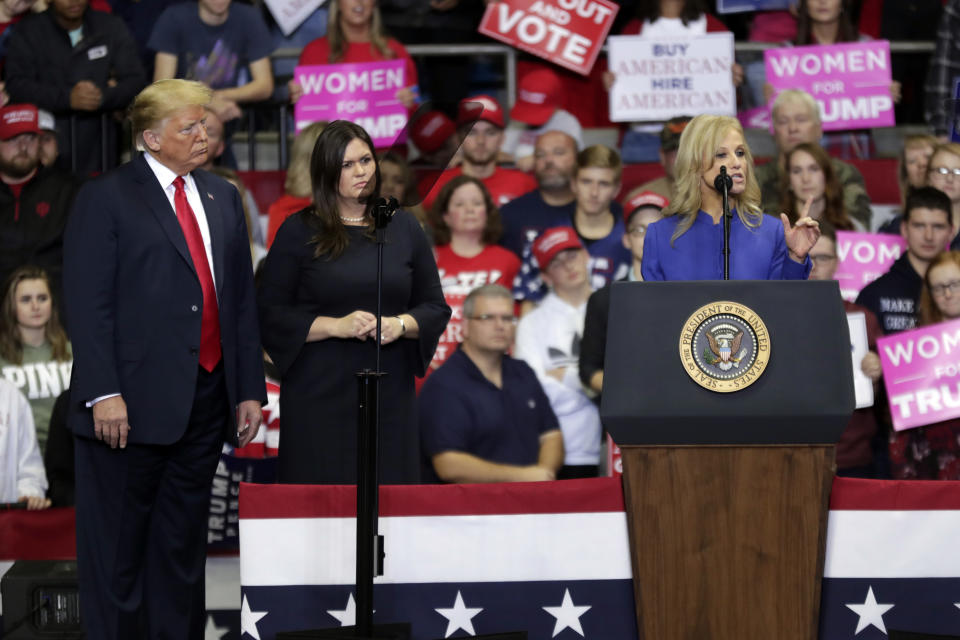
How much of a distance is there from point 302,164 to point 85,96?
1.98 m

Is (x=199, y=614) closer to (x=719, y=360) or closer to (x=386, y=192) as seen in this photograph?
(x=386, y=192)

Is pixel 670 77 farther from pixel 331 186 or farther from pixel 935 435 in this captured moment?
pixel 331 186

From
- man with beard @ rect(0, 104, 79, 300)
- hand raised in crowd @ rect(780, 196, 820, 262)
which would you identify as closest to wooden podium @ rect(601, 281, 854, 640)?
hand raised in crowd @ rect(780, 196, 820, 262)

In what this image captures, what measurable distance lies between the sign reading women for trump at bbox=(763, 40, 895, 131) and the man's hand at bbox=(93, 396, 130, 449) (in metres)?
5.11

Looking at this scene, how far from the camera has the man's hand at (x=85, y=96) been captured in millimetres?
7609

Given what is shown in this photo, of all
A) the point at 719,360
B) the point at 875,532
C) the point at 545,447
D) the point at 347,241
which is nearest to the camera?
the point at 719,360

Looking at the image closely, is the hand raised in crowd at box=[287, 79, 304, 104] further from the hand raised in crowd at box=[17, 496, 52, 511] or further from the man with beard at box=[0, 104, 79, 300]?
the hand raised in crowd at box=[17, 496, 52, 511]

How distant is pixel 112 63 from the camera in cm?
779

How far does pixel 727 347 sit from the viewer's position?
3.12 m

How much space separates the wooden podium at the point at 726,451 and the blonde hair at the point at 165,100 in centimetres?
140

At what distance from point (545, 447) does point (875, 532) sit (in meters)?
2.25

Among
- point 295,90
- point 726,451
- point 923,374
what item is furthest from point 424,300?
point 295,90

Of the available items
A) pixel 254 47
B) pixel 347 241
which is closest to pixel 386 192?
pixel 347 241

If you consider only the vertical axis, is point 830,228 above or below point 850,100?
below
